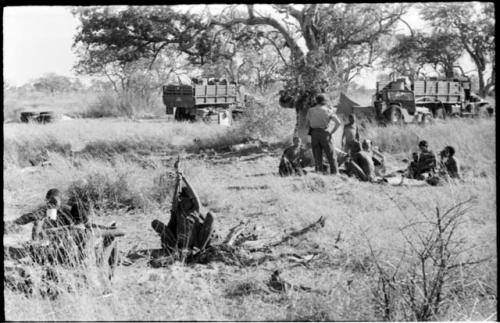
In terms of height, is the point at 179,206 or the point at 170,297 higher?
the point at 179,206

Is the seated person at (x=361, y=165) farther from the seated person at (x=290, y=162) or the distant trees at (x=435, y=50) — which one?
the distant trees at (x=435, y=50)

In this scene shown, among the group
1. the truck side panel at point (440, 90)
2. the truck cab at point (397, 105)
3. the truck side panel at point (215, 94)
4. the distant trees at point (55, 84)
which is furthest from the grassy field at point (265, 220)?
the distant trees at point (55, 84)

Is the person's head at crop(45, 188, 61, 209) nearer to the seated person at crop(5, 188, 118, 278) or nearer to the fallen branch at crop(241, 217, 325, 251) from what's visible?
the seated person at crop(5, 188, 118, 278)

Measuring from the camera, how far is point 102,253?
4.85 metres

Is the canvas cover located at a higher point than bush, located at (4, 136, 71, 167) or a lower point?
higher

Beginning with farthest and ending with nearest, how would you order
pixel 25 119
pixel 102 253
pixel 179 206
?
pixel 25 119, pixel 179 206, pixel 102 253

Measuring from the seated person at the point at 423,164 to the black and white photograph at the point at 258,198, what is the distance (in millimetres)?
25

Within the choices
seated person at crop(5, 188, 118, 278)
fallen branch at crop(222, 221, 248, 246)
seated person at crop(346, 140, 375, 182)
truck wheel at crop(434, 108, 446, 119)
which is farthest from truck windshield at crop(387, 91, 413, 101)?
seated person at crop(5, 188, 118, 278)

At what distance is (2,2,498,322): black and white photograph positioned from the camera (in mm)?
4309

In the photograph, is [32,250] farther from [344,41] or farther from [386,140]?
[344,41]

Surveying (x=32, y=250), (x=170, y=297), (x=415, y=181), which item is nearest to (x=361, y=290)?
(x=170, y=297)

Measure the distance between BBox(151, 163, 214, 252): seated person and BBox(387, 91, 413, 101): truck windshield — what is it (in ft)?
37.0

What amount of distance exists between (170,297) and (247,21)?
32.1 ft

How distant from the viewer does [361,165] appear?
9258mm
